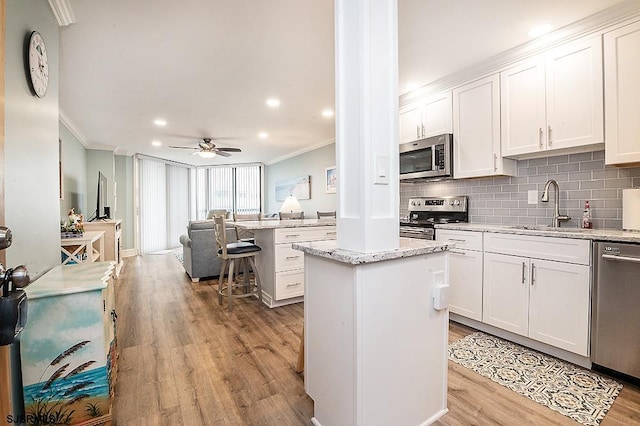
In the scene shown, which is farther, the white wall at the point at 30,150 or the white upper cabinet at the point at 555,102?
the white upper cabinet at the point at 555,102

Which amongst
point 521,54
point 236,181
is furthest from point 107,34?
point 236,181

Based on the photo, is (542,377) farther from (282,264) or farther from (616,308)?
(282,264)

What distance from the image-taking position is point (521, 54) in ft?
8.48

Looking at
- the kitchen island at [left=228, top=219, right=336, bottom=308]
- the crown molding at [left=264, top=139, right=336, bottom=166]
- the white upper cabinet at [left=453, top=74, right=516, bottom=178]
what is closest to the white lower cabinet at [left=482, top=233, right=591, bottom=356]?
the white upper cabinet at [left=453, top=74, right=516, bottom=178]

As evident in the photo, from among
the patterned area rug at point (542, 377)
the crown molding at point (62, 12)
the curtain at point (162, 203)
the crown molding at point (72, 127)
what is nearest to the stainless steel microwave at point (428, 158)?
the patterned area rug at point (542, 377)

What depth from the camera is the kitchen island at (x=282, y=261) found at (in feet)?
10.7

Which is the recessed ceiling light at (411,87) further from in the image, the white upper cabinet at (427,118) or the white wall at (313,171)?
the white wall at (313,171)

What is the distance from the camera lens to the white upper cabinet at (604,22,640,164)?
202cm

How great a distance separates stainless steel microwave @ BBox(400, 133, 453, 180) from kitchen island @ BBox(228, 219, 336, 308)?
1.27 m

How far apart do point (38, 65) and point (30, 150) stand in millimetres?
530

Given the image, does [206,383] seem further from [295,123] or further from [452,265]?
[295,123]

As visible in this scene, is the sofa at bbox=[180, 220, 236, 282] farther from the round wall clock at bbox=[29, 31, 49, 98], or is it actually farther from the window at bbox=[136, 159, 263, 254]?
the window at bbox=[136, 159, 263, 254]

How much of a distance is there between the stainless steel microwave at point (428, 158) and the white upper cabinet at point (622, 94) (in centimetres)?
122

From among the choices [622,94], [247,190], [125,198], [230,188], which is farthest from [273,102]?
[230,188]
